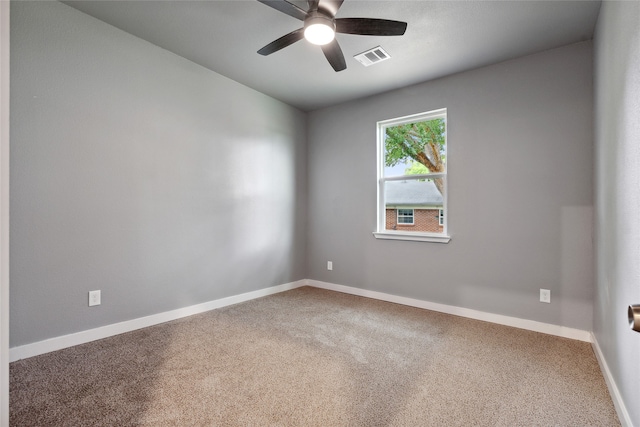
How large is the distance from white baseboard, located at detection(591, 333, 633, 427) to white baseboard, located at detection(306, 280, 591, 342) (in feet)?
1.01

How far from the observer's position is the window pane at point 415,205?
349 centimetres

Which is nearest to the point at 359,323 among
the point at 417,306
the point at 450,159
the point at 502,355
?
the point at 417,306

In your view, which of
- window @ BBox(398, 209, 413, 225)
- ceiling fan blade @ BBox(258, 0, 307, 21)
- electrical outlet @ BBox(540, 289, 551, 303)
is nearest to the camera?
ceiling fan blade @ BBox(258, 0, 307, 21)

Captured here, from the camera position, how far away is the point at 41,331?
7.33ft

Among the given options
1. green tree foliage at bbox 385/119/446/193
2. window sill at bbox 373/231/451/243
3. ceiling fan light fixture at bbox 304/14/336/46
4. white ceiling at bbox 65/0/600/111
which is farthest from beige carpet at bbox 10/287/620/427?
white ceiling at bbox 65/0/600/111

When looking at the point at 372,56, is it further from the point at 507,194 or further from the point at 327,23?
the point at 507,194

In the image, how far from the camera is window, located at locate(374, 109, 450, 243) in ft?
11.4

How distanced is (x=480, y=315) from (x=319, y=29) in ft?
9.67

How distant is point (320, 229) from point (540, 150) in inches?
106

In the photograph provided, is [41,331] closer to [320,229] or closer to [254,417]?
[254,417]

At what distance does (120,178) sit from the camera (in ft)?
8.64

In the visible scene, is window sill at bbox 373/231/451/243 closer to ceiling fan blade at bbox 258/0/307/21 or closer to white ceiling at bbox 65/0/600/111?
white ceiling at bbox 65/0/600/111

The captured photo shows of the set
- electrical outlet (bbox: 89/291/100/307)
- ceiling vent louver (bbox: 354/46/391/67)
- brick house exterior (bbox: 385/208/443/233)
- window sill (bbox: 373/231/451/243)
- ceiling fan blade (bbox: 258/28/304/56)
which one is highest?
ceiling vent louver (bbox: 354/46/391/67)

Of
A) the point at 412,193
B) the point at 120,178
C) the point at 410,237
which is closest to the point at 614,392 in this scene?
the point at 410,237
